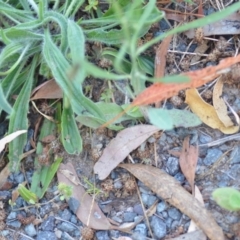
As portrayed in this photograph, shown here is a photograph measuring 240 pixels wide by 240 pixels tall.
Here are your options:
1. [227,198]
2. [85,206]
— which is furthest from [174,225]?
[85,206]

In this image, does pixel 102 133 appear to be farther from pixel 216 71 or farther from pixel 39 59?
pixel 216 71

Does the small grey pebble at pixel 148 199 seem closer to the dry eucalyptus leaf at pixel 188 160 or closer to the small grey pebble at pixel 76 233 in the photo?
the dry eucalyptus leaf at pixel 188 160

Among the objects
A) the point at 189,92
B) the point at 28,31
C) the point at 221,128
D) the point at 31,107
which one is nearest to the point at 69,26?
the point at 28,31

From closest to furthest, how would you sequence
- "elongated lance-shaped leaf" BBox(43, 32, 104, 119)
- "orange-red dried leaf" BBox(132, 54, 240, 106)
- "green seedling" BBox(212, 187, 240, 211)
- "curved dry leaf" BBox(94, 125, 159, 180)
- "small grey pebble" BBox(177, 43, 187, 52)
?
"orange-red dried leaf" BBox(132, 54, 240, 106)
"green seedling" BBox(212, 187, 240, 211)
"elongated lance-shaped leaf" BBox(43, 32, 104, 119)
"curved dry leaf" BBox(94, 125, 159, 180)
"small grey pebble" BBox(177, 43, 187, 52)

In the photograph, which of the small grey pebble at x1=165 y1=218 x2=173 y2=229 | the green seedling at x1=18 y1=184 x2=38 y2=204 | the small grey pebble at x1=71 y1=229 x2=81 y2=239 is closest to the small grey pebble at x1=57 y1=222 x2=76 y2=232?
the small grey pebble at x1=71 y1=229 x2=81 y2=239

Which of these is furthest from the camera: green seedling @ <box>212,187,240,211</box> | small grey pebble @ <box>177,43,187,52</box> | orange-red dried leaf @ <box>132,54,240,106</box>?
small grey pebble @ <box>177,43,187,52</box>

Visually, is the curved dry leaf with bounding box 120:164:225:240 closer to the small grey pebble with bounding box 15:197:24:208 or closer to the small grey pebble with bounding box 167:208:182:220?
the small grey pebble with bounding box 167:208:182:220
